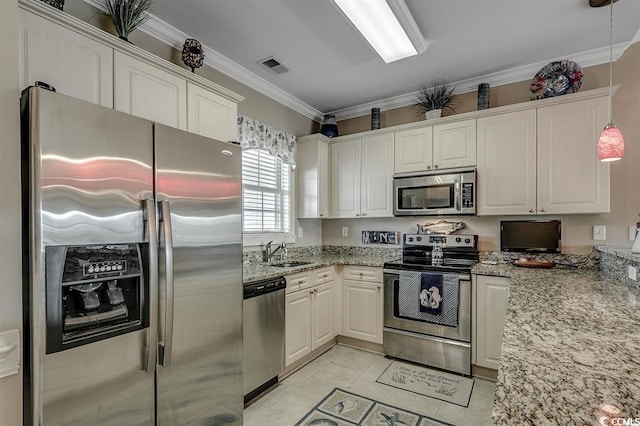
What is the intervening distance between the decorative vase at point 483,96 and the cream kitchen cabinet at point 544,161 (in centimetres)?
18

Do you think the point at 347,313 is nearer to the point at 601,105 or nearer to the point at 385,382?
the point at 385,382

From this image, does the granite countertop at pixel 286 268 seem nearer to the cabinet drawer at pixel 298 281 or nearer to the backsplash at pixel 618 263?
the cabinet drawer at pixel 298 281

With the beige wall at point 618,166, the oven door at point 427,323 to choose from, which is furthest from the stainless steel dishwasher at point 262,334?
the beige wall at point 618,166

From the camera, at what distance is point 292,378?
8.89 feet

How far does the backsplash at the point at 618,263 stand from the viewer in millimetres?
1853

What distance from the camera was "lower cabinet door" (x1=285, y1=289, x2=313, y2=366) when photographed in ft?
8.82

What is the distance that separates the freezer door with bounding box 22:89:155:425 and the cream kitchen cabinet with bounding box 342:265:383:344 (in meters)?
2.13

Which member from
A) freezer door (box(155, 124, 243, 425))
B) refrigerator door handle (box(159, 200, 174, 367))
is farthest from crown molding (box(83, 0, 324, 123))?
refrigerator door handle (box(159, 200, 174, 367))

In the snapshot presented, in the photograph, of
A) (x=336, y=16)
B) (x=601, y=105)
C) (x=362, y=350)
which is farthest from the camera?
(x=362, y=350)

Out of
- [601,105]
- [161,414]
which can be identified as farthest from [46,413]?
[601,105]

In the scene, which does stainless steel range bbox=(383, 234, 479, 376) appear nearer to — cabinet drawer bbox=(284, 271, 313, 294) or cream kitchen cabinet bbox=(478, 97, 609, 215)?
cream kitchen cabinet bbox=(478, 97, 609, 215)

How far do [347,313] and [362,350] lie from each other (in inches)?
15.5

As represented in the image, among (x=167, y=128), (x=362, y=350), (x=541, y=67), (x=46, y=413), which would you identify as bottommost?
(x=362, y=350)

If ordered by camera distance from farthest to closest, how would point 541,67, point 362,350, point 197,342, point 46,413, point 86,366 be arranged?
point 362,350 → point 541,67 → point 197,342 → point 86,366 → point 46,413
